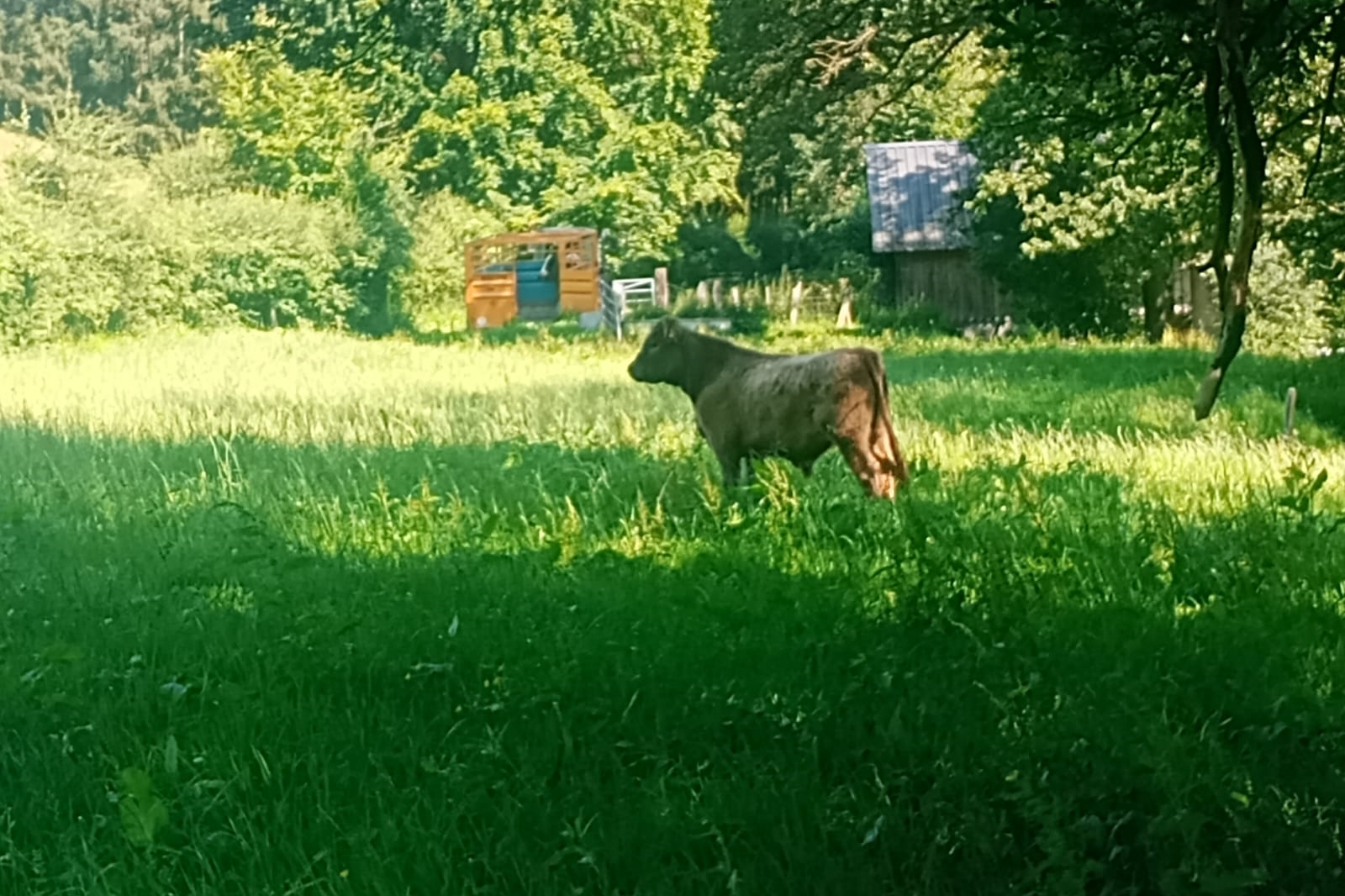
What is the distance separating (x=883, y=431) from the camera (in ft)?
17.5

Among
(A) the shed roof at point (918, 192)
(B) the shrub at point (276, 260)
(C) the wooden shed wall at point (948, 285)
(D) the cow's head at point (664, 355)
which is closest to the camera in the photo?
(D) the cow's head at point (664, 355)

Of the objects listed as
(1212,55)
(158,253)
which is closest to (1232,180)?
(1212,55)

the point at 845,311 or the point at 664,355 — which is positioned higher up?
the point at 845,311

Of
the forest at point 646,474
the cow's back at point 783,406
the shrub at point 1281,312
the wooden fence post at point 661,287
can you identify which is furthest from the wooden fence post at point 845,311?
the shrub at point 1281,312

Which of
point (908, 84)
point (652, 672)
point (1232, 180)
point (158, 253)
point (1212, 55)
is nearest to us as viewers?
point (1212, 55)

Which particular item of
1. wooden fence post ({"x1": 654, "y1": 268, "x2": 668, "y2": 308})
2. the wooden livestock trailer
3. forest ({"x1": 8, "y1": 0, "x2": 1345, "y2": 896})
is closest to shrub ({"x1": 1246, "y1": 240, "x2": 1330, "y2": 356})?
forest ({"x1": 8, "y1": 0, "x2": 1345, "y2": 896})

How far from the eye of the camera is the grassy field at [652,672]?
7.58 feet

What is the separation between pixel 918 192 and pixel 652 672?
4.81m

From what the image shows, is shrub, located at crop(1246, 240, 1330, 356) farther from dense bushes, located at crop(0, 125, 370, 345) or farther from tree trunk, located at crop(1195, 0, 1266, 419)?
tree trunk, located at crop(1195, 0, 1266, 419)

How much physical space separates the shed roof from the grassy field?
149 centimetres

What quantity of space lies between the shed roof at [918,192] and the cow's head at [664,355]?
3.83 feet

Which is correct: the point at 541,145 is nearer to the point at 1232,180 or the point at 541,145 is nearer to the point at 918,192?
the point at 918,192

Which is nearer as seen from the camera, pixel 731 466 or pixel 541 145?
pixel 731 466

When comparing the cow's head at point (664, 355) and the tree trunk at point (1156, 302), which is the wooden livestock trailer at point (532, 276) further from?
the tree trunk at point (1156, 302)
